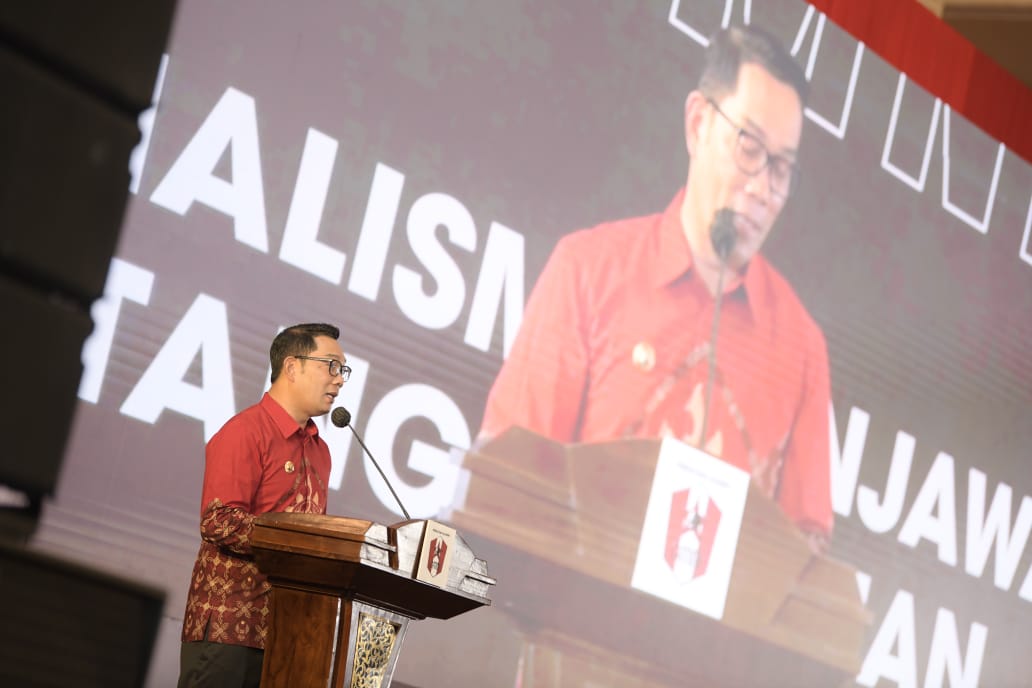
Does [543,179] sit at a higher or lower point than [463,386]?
higher

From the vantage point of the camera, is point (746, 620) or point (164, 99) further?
point (746, 620)

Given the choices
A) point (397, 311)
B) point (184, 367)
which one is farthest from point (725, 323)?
point (184, 367)

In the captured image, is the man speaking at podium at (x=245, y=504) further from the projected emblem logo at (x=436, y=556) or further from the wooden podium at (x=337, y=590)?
the projected emblem logo at (x=436, y=556)

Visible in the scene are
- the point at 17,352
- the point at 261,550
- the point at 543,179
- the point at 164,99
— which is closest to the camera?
the point at 17,352

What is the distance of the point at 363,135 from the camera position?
11.5 feet

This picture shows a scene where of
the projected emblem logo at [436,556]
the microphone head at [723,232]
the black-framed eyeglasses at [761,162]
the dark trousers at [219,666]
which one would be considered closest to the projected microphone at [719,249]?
the microphone head at [723,232]

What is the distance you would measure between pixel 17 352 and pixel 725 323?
2955mm

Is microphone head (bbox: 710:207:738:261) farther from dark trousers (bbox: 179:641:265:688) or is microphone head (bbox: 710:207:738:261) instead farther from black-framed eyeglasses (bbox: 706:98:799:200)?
dark trousers (bbox: 179:641:265:688)

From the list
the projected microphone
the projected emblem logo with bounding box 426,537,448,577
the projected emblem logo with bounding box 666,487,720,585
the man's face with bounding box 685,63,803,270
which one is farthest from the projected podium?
the projected emblem logo with bounding box 426,537,448,577

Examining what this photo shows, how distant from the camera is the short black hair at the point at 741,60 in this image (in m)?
4.50

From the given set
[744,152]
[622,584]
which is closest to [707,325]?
[744,152]

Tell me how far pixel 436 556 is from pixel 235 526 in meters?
0.31

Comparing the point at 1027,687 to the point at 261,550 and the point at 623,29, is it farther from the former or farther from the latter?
the point at 261,550

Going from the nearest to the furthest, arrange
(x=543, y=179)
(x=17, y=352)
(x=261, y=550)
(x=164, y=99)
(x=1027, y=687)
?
(x=17, y=352) → (x=261, y=550) → (x=164, y=99) → (x=543, y=179) → (x=1027, y=687)
